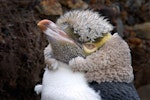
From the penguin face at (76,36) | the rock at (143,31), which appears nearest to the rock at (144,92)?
the rock at (143,31)

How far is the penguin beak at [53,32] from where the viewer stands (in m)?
1.27

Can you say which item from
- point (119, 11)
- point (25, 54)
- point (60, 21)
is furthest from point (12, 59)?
point (119, 11)

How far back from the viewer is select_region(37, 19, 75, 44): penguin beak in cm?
127

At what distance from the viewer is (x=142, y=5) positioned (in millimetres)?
2934

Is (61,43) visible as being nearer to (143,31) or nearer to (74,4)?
(74,4)

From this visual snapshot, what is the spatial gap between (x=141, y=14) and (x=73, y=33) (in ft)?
5.67

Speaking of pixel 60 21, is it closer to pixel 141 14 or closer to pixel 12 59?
pixel 12 59

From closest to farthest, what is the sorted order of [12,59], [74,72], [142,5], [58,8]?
[74,72], [12,59], [58,8], [142,5]

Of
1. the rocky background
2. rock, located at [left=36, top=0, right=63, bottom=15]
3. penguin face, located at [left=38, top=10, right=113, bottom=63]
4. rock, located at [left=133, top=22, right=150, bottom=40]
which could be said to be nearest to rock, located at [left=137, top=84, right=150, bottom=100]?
rock, located at [left=133, top=22, right=150, bottom=40]

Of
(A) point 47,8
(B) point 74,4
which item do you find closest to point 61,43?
(A) point 47,8

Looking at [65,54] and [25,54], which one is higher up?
[25,54]

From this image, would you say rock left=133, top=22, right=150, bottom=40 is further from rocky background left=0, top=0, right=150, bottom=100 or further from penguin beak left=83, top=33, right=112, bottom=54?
penguin beak left=83, top=33, right=112, bottom=54

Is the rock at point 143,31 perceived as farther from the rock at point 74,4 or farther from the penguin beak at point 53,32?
the penguin beak at point 53,32

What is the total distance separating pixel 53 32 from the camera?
4.17ft
